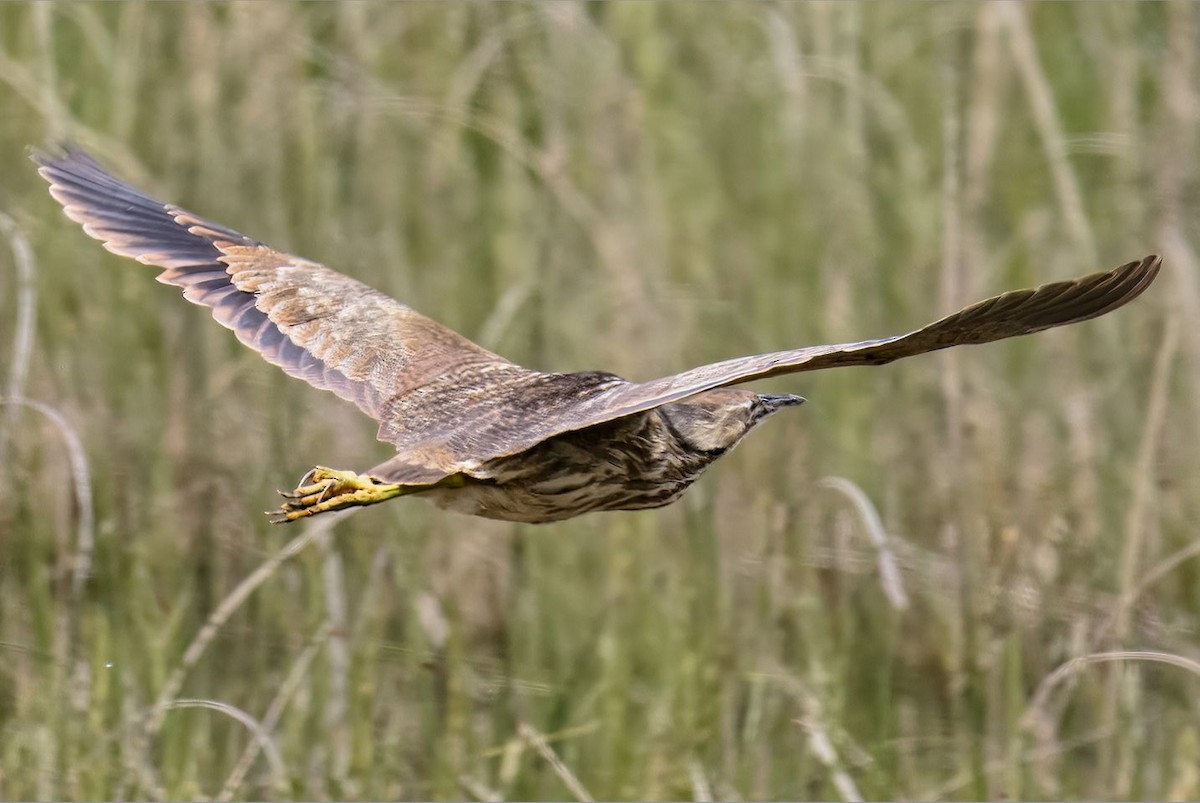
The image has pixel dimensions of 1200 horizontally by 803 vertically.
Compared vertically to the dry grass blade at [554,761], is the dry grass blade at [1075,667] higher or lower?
higher

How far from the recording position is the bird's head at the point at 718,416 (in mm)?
2719

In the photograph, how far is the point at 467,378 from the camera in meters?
2.79

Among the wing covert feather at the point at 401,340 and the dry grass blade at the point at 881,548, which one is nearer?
the wing covert feather at the point at 401,340

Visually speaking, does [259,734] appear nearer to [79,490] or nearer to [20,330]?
[79,490]

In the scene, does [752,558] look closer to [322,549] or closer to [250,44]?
[322,549]

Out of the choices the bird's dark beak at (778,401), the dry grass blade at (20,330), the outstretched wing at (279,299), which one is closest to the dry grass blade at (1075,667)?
the bird's dark beak at (778,401)

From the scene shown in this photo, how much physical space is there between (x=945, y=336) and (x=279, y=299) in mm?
1304

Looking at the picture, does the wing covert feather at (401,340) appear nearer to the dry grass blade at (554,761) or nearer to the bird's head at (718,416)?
the bird's head at (718,416)

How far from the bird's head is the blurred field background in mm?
223

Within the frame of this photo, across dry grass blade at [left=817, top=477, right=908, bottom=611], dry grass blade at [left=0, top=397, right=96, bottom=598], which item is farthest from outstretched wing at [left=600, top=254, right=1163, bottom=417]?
dry grass blade at [left=0, top=397, right=96, bottom=598]

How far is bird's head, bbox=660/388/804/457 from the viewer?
272 centimetres

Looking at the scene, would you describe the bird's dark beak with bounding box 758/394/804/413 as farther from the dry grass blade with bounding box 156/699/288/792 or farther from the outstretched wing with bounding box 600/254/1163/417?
the dry grass blade with bounding box 156/699/288/792

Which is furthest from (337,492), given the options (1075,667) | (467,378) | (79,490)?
(1075,667)

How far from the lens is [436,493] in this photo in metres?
2.52
